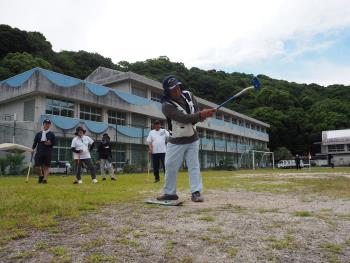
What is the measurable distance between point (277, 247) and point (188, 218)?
1.38m

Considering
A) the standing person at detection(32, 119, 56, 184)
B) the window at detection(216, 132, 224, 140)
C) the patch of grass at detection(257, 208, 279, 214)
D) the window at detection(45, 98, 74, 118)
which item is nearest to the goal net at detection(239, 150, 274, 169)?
the window at detection(216, 132, 224, 140)

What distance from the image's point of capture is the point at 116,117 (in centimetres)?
3753

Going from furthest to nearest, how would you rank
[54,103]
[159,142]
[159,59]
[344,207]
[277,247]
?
[159,59]
[54,103]
[159,142]
[344,207]
[277,247]

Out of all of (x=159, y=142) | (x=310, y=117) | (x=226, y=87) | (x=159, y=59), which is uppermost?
(x=159, y=59)

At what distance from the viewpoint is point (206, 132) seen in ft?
179

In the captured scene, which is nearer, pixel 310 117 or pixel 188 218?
pixel 188 218

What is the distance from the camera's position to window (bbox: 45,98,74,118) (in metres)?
29.7

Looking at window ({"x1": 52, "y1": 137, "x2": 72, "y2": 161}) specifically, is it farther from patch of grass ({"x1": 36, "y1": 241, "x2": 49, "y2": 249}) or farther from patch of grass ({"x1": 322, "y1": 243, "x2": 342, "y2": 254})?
patch of grass ({"x1": 322, "y1": 243, "x2": 342, "y2": 254})

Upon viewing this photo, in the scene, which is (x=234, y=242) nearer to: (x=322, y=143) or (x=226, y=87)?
(x=226, y=87)

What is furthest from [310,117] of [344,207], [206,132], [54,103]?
[344,207]

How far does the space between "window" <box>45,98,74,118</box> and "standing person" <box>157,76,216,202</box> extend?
83.5 feet

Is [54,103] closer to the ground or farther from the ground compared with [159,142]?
farther from the ground

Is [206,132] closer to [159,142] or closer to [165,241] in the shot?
[159,142]

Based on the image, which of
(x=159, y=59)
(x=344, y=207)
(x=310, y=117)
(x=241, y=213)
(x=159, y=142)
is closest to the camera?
(x=241, y=213)
